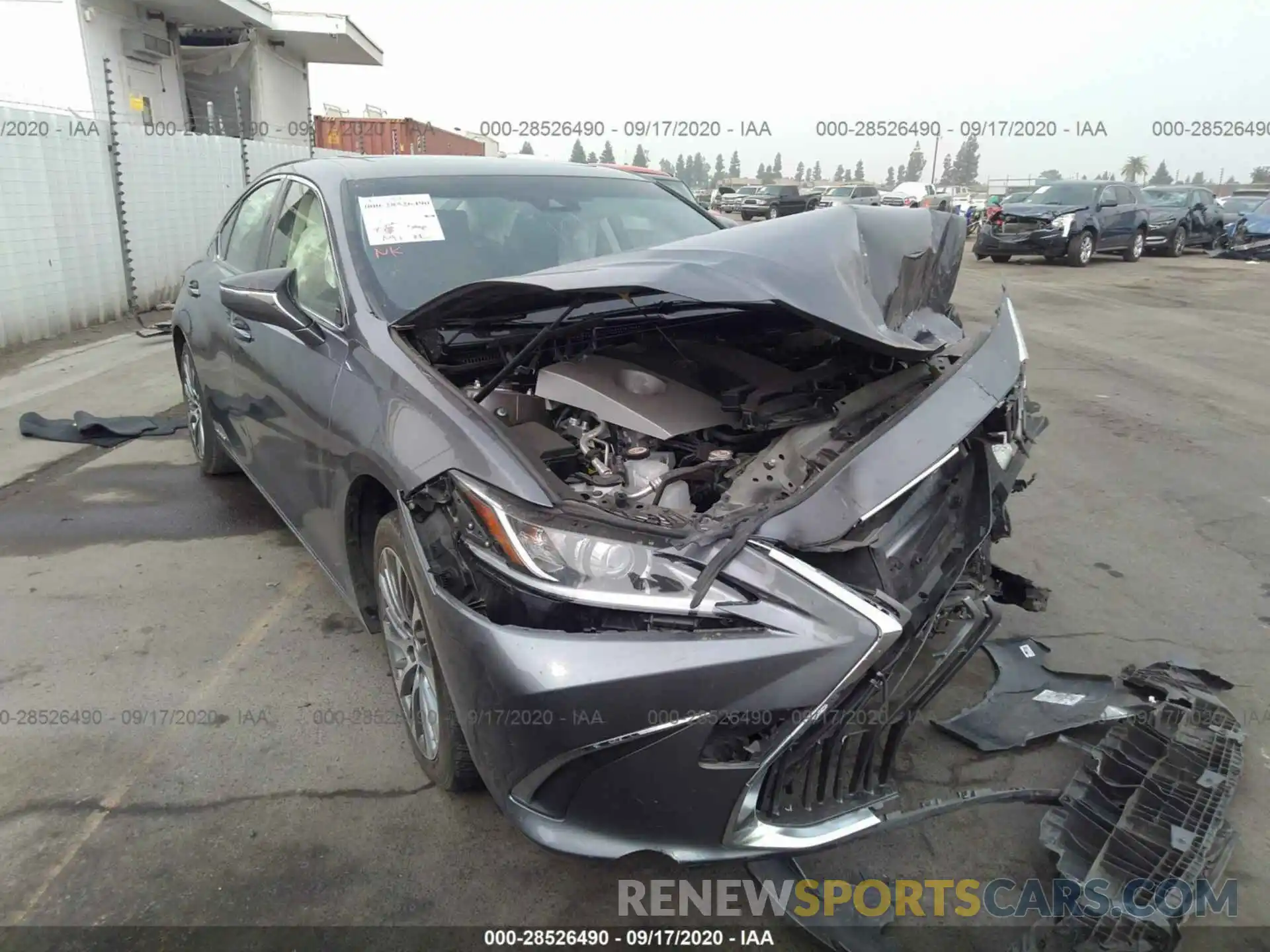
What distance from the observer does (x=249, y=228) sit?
13.8 feet

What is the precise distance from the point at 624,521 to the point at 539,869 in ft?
3.27

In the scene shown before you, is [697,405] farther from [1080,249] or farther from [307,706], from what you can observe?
[1080,249]

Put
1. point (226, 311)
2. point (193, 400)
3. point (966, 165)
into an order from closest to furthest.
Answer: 1. point (226, 311)
2. point (193, 400)
3. point (966, 165)

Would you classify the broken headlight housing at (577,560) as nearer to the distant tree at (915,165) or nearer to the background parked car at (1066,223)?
the background parked car at (1066,223)

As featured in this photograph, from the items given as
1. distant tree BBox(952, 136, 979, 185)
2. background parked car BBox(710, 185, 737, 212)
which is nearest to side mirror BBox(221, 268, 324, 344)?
background parked car BBox(710, 185, 737, 212)

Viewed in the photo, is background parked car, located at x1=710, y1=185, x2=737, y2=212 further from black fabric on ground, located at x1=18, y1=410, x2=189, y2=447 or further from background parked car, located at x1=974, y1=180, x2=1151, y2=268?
black fabric on ground, located at x1=18, y1=410, x2=189, y2=447

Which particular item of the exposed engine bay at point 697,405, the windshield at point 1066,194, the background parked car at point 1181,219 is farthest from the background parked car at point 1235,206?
the exposed engine bay at point 697,405

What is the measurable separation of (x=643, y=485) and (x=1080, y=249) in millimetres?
17320

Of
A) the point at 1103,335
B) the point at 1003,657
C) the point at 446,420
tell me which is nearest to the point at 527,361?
the point at 446,420

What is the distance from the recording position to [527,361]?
257 cm

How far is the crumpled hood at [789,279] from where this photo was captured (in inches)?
80.8

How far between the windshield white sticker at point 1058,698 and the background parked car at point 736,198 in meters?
28.8

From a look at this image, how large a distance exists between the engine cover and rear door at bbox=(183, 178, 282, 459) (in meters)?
1.90

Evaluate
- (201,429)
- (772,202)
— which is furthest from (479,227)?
(772,202)
